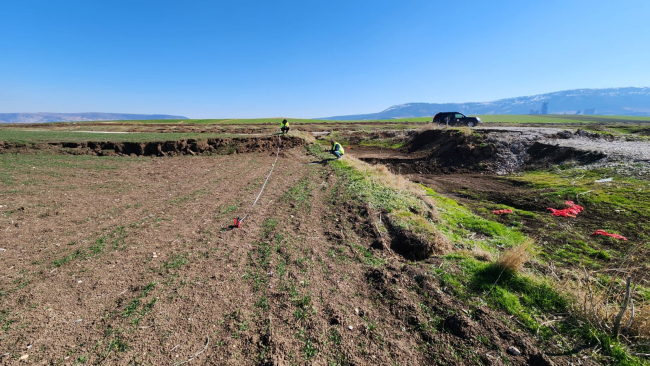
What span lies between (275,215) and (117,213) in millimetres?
4654

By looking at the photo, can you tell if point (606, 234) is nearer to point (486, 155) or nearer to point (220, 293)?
point (220, 293)

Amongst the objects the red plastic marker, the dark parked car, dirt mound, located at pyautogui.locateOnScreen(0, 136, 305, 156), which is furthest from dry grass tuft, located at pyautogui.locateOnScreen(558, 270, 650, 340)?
the dark parked car

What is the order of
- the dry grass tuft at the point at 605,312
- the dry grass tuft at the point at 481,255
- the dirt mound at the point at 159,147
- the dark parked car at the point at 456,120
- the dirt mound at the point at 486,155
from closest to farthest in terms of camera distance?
the dry grass tuft at the point at 605,312 → the dry grass tuft at the point at 481,255 → the dirt mound at the point at 486,155 → the dirt mound at the point at 159,147 → the dark parked car at the point at 456,120

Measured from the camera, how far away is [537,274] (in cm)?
491

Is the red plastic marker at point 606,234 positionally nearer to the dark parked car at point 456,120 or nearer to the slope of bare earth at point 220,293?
the slope of bare earth at point 220,293

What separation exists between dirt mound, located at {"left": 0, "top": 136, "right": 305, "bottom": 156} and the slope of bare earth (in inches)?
430

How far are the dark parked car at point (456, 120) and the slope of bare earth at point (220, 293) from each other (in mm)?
27745

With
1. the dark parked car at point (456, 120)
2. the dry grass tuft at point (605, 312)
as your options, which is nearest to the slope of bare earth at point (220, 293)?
the dry grass tuft at point (605, 312)

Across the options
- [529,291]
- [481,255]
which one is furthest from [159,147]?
[529,291]

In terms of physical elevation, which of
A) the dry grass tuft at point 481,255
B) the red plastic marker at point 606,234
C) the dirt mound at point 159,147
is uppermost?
the dirt mound at point 159,147

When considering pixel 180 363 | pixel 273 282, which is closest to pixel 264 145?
pixel 273 282

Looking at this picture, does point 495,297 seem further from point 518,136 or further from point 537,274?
point 518,136

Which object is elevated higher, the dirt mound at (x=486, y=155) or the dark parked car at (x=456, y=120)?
the dark parked car at (x=456, y=120)

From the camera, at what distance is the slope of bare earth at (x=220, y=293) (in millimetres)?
3199
